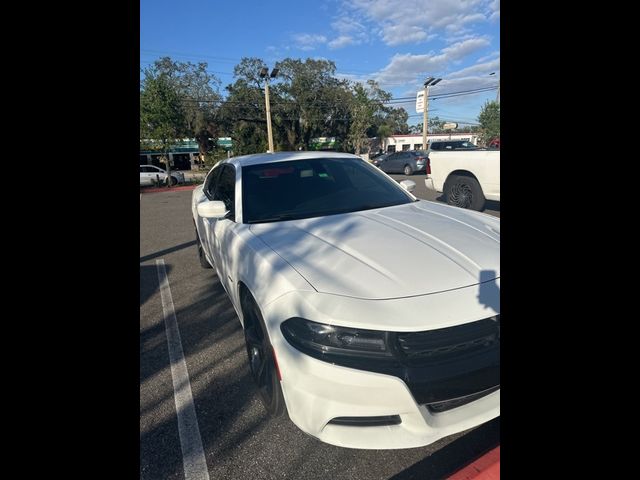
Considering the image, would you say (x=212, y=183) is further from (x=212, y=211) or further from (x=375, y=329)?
(x=375, y=329)

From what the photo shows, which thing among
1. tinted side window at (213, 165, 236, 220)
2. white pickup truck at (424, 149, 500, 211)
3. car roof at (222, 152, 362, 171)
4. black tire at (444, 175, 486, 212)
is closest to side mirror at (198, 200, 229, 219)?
tinted side window at (213, 165, 236, 220)

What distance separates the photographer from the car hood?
67.4 inches

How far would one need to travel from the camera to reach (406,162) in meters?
22.0

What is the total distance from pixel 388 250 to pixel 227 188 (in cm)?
212

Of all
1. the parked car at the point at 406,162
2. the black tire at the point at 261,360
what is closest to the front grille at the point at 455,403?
the black tire at the point at 261,360

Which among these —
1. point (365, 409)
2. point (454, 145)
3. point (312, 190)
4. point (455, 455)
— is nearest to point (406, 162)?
point (454, 145)

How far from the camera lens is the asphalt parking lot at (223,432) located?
1.75m

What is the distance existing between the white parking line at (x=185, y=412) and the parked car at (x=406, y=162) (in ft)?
66.6

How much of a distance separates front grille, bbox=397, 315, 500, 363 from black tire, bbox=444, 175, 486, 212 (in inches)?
260

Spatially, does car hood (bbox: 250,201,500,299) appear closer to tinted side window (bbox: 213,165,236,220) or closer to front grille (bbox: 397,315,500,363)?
front grille (bbox: 397,315,500,363)

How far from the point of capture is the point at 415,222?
2.57m
